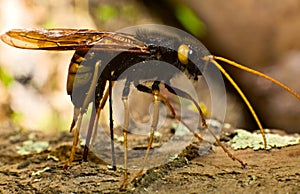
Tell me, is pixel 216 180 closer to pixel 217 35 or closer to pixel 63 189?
pixel 63 189

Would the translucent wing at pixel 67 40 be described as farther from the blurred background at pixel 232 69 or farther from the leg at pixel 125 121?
the blurred background at pixel 232 69

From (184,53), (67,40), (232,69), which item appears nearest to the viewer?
(67,40)

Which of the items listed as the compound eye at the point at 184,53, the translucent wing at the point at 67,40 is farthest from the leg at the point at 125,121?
the compound eye at the point at 184,53

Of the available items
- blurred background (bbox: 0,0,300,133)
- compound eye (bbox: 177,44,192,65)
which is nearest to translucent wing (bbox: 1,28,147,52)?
compound eye (bbox: 177,44,192,65)

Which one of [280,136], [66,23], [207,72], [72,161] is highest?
[66,23]

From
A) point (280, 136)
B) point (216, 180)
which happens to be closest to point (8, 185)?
point (216, 180)

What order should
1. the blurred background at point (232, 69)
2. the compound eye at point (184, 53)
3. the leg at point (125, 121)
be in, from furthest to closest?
the blurred background at point (232, 69)
the compound eye at point (184, 53)
the leg at point (125, 121)

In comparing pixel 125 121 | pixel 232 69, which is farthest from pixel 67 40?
pixel 232 69

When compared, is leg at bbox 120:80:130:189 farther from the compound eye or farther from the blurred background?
the blurred background

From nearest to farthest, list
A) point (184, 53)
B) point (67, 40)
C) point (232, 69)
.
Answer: point (67, 40) → point (184, 53) → point (232, 69)

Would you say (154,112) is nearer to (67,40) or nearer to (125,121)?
(125,121)

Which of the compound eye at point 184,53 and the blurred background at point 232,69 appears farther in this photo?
the blurred background at point 232,69
